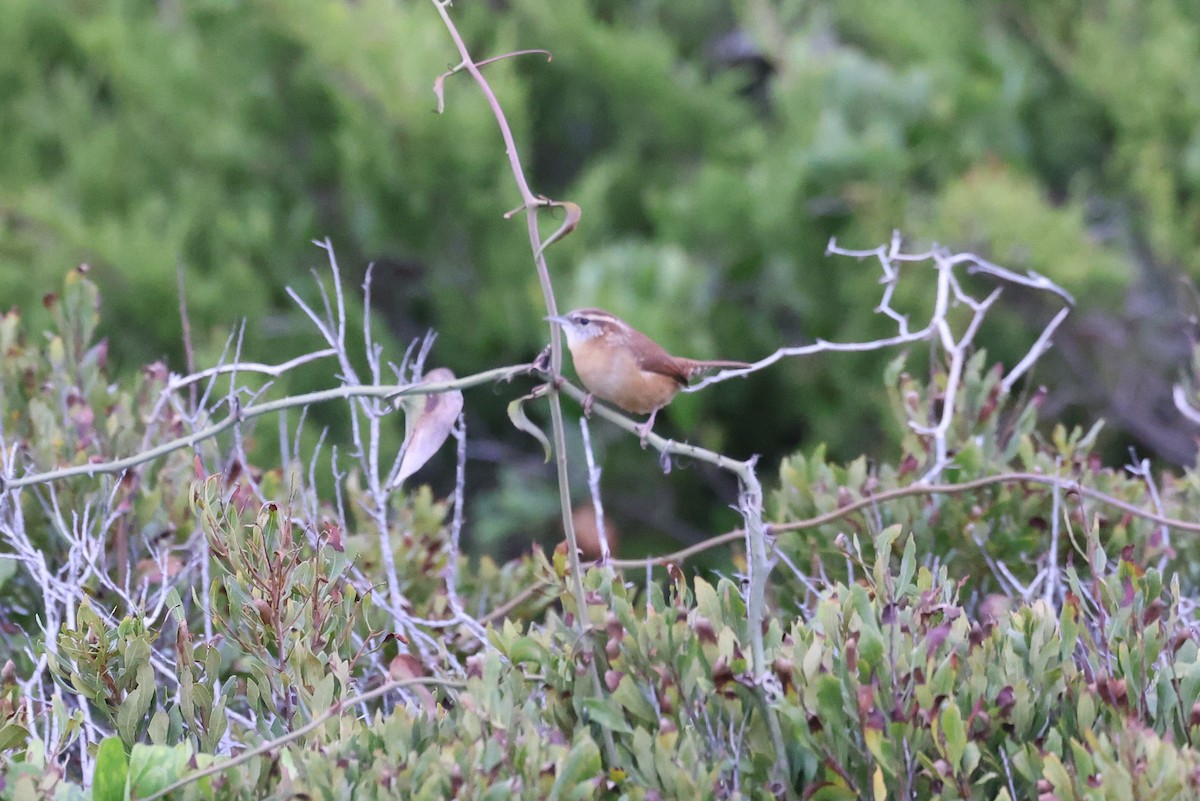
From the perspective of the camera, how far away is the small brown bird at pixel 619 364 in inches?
105

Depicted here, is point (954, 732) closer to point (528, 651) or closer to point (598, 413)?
point (528, 651)

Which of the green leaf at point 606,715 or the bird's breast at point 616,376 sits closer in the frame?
the green leaf at point 606,715

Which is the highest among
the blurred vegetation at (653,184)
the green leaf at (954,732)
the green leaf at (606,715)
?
the green leaf at (954,732)

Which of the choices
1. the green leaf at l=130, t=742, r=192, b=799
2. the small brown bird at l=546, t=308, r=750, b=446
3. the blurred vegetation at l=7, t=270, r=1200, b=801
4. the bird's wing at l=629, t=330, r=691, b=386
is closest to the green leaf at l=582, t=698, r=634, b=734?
the blurred vegetation at l=7, t=270, r=1200, b=801

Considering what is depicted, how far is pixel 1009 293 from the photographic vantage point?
5.80 meters

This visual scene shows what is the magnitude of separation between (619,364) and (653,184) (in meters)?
4.22

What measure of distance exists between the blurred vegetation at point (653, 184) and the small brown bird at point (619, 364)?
97.2 inches

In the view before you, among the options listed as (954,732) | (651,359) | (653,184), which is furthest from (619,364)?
(653,184)

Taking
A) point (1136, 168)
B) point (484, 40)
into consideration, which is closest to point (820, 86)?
point (1136, 168)

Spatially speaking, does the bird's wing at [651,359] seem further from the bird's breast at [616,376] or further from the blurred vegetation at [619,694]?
the blurred vegetation at [619,694]

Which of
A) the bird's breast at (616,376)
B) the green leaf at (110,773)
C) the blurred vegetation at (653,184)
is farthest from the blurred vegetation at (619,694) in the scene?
the blurred vegetation at (653,184)

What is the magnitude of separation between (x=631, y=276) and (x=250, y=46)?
2.55 metres

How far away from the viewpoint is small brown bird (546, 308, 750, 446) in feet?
8.77

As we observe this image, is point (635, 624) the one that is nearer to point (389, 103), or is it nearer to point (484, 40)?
point (389, 103)
